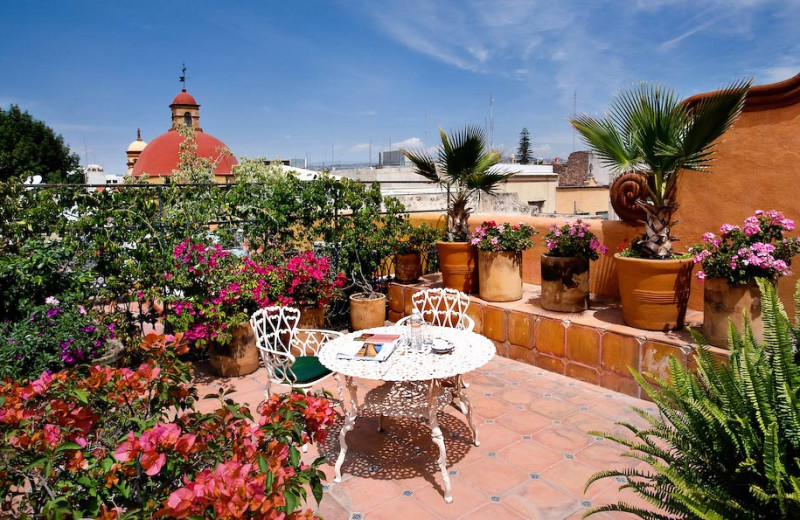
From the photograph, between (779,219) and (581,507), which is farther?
(779,219)

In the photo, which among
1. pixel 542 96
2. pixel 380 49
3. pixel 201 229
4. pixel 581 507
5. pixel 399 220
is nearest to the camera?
pixel 581 507

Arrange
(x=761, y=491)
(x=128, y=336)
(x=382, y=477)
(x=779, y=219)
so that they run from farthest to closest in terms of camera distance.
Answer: (x=128, y=336) < (x=779, y=219) < (x=382, y=477) < (x=761, y=491)

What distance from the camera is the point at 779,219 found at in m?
3.67

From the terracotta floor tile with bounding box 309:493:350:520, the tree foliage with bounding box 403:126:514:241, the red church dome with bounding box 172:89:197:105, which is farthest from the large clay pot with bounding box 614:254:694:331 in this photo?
the red church dome with bounding box 172:89:197:105

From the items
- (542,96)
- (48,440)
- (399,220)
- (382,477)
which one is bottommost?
(382,477)

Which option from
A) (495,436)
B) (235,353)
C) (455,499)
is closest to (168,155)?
(235,353)

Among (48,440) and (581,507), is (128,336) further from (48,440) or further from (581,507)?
(581,507)

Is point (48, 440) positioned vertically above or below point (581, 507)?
above

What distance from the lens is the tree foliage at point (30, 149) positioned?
2836 centimetres

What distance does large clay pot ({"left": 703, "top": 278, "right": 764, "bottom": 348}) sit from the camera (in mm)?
3561

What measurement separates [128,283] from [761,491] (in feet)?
16.0

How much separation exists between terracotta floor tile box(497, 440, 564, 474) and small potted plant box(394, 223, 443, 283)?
3.09 m

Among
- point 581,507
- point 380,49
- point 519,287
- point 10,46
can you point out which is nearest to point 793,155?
point 519,287

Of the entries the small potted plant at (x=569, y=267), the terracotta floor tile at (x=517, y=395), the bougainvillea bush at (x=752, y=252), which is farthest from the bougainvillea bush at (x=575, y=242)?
the terracotta floor tile at (x=517, y=395)
